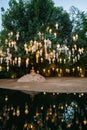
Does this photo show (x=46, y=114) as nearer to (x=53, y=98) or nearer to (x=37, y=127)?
(x=37, y=127)

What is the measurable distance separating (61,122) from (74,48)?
31088 millimetres

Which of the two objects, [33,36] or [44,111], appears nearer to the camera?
[44,111]

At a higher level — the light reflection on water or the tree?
the tree

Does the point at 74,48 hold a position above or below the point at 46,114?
above

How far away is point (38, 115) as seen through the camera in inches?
585

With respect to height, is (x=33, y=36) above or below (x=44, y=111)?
above

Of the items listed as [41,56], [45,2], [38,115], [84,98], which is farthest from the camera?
[45,2]

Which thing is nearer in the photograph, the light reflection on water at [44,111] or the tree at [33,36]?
the light reflection on water at [44,111]

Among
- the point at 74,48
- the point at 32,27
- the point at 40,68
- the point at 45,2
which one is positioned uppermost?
the point at 45,2

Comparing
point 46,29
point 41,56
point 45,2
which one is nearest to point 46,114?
point 41,56

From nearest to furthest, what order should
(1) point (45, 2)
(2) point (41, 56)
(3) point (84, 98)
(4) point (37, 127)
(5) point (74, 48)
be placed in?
(4) point (37, 127) → (3) point (84, 98) → (2) point (41, 56) → (1) point (45, 2) → (5) point (74, 48)

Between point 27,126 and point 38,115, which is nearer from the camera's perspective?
point 27,126

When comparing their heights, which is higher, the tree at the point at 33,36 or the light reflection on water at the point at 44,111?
the tree at the point at 33,36

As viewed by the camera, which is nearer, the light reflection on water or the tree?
the light reflection on water
